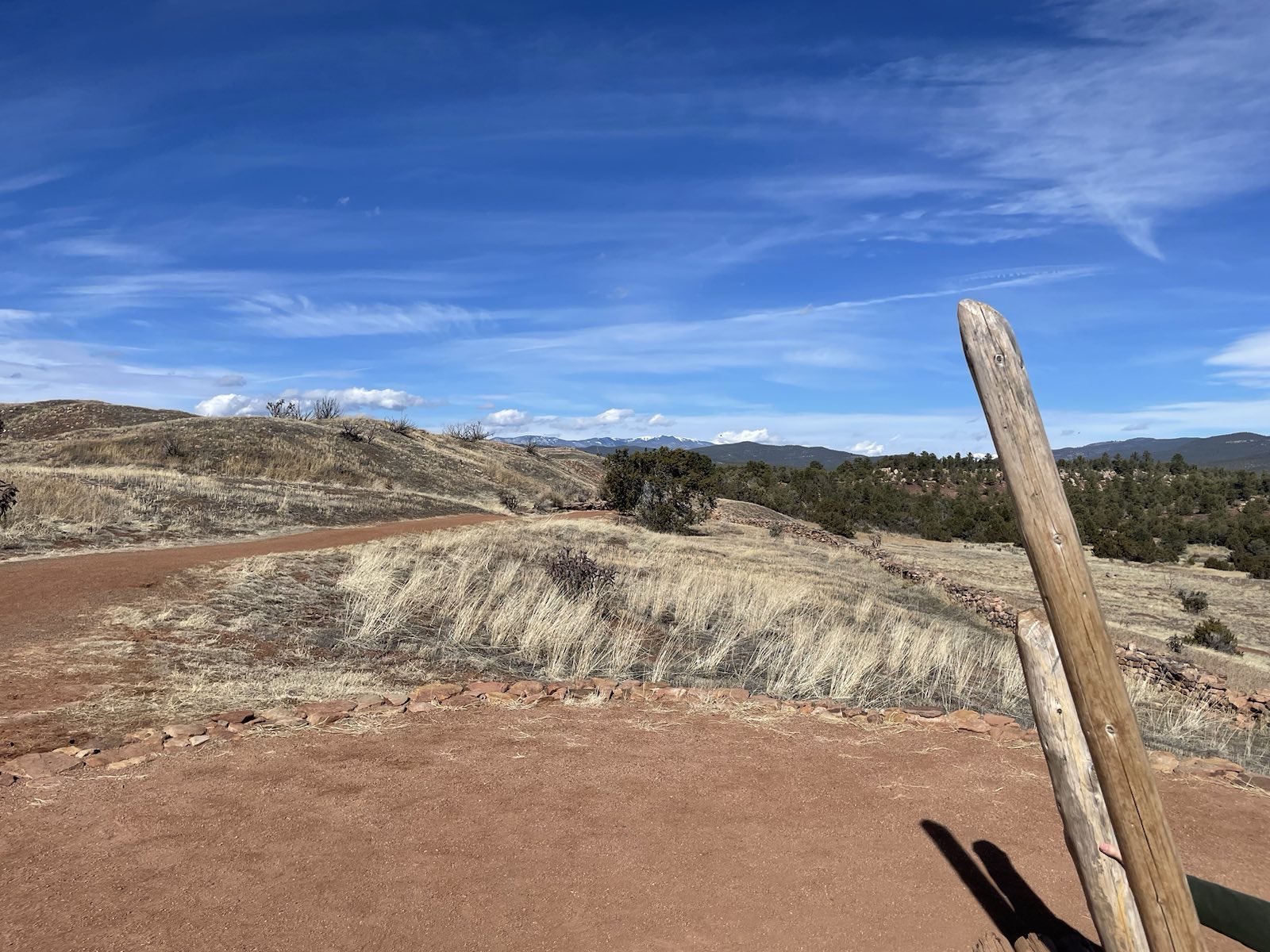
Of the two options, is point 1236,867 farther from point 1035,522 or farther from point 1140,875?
point 1035,522

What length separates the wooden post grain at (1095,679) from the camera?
2.77 metres

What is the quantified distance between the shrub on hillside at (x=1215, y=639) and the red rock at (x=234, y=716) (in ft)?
55.9

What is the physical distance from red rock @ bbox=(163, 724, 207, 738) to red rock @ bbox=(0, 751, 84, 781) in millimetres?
694

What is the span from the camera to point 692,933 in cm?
434

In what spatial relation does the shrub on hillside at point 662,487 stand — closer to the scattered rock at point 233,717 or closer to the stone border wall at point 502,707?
the stone border wall at point 502,707

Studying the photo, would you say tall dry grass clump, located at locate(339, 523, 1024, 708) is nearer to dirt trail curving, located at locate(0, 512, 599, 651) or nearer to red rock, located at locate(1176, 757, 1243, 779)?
dirt trail curving, located at locate(0, 512, 599, 651)

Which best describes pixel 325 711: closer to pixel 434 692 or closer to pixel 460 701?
pixel 434 692

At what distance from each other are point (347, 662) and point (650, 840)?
17.1ft

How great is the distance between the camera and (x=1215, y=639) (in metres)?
16.6

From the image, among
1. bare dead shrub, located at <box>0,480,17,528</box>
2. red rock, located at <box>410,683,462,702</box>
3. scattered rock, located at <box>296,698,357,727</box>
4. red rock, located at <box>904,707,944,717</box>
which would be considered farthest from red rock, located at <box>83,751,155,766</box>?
bare dead shrub, located at <box>0,480,17,528</box>

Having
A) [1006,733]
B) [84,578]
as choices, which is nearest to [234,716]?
[84,578]

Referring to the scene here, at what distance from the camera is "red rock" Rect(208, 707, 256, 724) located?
696 cm

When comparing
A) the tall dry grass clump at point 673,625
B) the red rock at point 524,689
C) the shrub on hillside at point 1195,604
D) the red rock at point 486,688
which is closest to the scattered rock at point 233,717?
the red rock at point 486,688

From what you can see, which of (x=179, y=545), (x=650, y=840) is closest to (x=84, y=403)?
(x=179, y=545)
